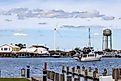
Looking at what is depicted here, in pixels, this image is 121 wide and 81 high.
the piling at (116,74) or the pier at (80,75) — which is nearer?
the piling at (116,74)

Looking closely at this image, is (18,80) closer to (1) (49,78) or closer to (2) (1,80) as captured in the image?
(2) (1,80)

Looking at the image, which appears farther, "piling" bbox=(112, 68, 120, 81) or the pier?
the pier

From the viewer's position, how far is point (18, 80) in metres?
51.9

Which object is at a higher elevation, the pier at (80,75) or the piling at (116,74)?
the piling at (116,74)

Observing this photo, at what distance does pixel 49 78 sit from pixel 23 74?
8720 mm

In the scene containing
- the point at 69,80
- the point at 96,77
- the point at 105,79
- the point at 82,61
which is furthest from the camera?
the point at 82,61

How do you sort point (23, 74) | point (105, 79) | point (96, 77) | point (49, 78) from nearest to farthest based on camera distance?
point (105, 79)
point (49, 78)
point (96, 77)
point (23, 74)

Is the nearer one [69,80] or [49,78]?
[69,80]

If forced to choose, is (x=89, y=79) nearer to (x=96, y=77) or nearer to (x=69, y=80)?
(x=96, y=77)

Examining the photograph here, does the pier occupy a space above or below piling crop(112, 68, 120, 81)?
below

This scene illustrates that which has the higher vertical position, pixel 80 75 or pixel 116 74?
pixel 116 74

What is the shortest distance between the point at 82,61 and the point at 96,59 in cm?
544

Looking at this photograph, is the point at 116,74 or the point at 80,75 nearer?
the point at 116,74

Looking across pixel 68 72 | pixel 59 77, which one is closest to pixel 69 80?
pixel 59 77
